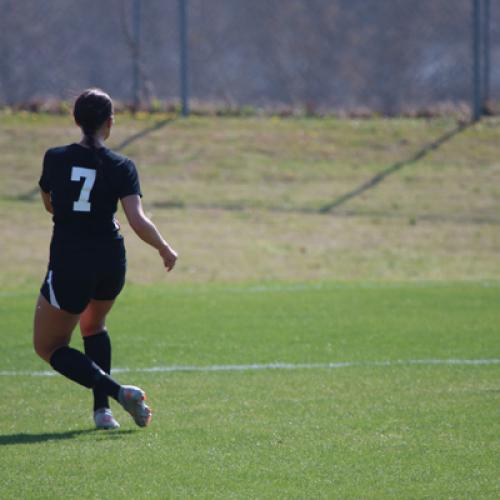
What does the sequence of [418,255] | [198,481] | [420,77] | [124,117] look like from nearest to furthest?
[198,481] → [418,255] → [124,117] → [420,77]

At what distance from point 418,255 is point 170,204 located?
3.95 m

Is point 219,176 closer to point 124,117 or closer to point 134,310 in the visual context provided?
point 124,117

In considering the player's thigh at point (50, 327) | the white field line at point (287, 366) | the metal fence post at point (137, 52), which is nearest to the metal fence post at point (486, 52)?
the metal fence post at point (137, 52)

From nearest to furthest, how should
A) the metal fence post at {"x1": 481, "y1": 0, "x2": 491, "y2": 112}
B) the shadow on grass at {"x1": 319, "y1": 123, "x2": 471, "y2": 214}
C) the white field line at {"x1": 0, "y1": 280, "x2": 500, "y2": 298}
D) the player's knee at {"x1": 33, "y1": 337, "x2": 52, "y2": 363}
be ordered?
the player's knee at {"x1": 33, "y1": 337, "x2": 52, "y2": 363} < the white field line at {"x1": 0, "y1": 280, "x2": 500, "y2": 298} < the shadow on grass at {"x1": 319, "y1": 123, "x2": 471, "y2": 214} < the metal fence post at {"x1": 481, "y1": 0, "x2": 491, "y2": 112}

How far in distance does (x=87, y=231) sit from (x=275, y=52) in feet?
55.5

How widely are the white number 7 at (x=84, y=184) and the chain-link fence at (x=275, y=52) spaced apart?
14203 millimetres

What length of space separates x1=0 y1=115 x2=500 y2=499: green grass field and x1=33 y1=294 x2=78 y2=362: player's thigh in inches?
18.3

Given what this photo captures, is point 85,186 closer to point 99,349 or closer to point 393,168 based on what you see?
point 99,349

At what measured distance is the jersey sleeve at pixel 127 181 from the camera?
5246mm

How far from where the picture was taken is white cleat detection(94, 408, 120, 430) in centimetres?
556

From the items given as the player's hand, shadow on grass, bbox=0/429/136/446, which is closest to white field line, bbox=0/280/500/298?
shadow on grass, bbox=0/429/136/446

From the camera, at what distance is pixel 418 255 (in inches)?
552

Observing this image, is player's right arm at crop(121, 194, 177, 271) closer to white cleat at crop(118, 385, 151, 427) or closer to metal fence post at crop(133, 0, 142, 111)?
white cleat at crop(118, 385, 151, 427)

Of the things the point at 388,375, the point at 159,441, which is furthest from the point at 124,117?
the point at 159,441
